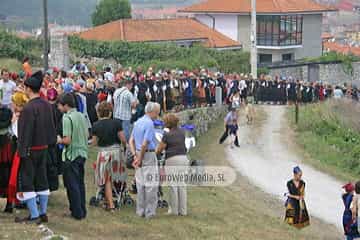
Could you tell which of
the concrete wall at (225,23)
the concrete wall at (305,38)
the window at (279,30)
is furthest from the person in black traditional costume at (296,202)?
the concrete wall at (225,23)

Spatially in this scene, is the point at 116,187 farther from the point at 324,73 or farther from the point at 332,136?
the point at 324,73

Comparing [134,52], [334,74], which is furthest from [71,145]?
[334,74]

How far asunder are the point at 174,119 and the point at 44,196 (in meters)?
2.72

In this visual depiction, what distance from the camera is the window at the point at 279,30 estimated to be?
72.8 metres

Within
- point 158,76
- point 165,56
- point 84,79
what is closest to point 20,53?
point 165,56

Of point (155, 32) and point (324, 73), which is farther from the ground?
point (155, 32)

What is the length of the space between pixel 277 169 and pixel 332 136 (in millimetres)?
5889

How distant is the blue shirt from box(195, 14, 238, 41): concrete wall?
201ft

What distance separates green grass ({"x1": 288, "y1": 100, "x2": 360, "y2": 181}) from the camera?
23.8 metres

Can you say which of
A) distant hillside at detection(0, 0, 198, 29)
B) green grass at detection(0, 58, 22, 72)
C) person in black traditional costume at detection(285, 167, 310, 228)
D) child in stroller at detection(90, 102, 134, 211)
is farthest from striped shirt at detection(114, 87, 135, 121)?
distant hillside at detection(0, 0, 198, 29)

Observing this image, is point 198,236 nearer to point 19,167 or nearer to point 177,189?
point 177,189

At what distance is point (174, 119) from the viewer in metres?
13.0

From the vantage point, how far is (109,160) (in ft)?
42.0

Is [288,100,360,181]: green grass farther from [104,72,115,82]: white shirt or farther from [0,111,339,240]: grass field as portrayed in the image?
[104,72,115,82]: white shirt
